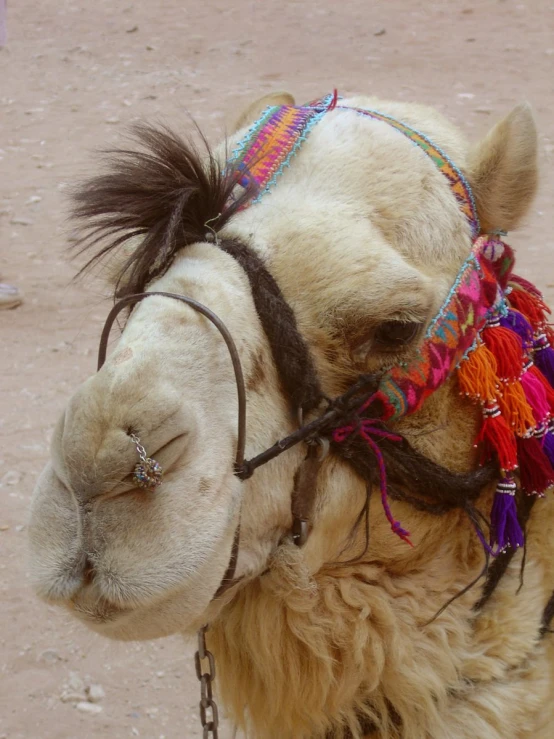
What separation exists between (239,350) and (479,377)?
2.08 feet

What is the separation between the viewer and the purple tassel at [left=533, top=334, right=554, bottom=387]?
8.45 feet

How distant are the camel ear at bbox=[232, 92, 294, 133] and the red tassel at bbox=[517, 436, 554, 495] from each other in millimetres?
1142

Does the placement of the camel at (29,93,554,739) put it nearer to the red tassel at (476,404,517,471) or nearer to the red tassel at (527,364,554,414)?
the red tassel at (476,404,517,471)

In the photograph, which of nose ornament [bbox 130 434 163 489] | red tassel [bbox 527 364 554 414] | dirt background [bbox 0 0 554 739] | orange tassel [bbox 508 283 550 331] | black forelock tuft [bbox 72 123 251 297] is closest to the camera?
nose ornament [bbox 130 434 163 489]

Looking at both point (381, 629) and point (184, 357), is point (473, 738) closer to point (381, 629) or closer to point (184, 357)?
point (381, 629)

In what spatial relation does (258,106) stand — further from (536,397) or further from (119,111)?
(119,111)

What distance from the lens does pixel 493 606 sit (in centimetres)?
248

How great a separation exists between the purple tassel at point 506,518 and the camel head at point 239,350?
10cm

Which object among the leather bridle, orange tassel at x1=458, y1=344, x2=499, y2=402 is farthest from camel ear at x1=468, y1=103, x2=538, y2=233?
the leather bridle

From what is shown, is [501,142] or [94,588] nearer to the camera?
[94,588]

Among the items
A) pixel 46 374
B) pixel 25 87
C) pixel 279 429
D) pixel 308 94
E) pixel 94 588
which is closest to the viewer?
pixel 94 588

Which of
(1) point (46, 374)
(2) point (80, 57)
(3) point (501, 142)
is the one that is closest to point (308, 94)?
(2) point (80, 57)

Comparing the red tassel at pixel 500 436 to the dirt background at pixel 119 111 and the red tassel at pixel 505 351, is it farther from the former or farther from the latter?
the dirt background at pixel 119 111

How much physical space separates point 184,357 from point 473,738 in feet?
3.90
